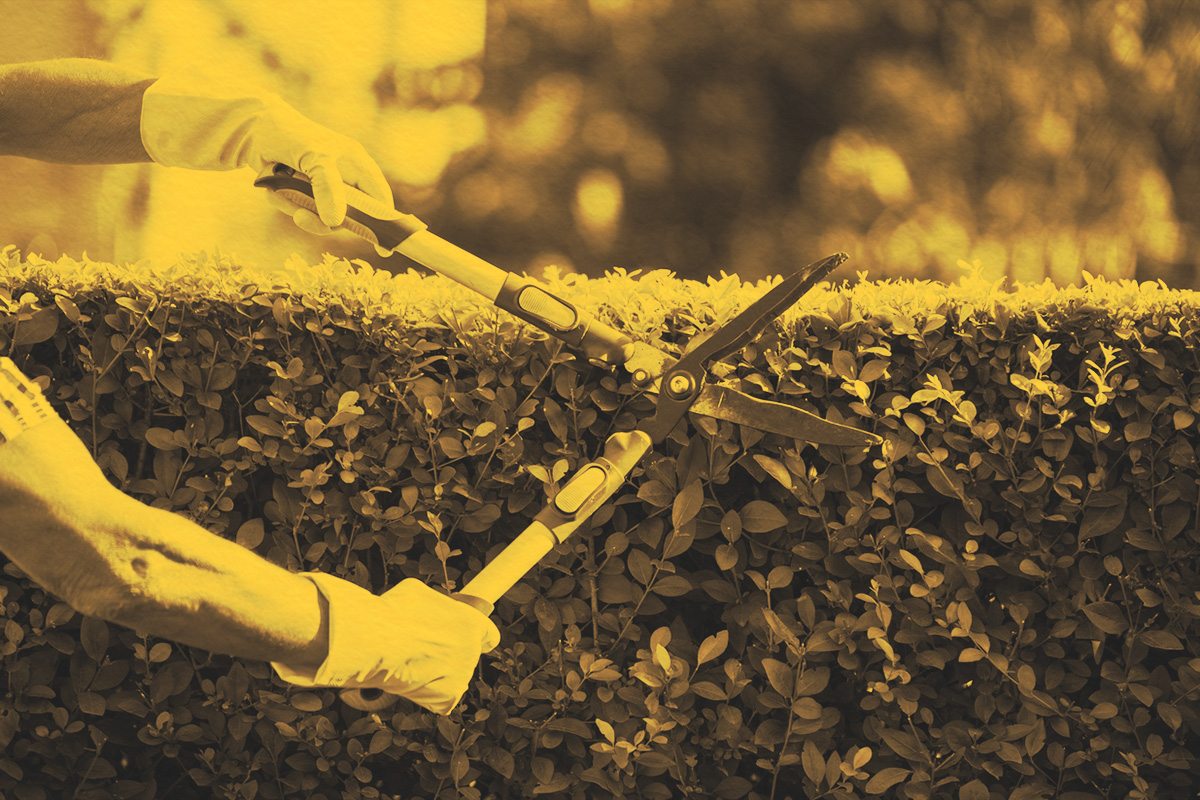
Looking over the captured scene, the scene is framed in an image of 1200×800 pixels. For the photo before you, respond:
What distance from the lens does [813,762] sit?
180 centimetres

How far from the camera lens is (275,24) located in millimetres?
2801

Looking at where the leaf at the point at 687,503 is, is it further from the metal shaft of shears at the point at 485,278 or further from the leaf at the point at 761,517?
the metal shaft of shears at the point at 485,278

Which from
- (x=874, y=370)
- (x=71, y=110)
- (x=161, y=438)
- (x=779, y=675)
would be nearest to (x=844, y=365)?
(x=874, y=370)

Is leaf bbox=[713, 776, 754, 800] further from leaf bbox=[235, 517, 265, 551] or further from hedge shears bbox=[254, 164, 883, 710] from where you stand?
leaf bbox=[235, 517, 265, 551]

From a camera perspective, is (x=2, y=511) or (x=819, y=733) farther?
(x=819, y=733)

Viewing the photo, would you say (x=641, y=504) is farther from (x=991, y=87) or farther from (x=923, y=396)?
(x=991, y=87)

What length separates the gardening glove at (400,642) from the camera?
1054mm

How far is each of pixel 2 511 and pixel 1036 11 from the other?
426 cm

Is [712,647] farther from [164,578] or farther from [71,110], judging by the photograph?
[71,110]

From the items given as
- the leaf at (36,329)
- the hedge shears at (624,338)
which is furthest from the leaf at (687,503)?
the leaf at (36,329)

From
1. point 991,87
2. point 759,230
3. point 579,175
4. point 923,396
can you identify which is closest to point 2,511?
point 923,396

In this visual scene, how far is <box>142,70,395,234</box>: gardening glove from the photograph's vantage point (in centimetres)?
156

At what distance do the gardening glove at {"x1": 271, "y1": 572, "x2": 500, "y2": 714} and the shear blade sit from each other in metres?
0.61

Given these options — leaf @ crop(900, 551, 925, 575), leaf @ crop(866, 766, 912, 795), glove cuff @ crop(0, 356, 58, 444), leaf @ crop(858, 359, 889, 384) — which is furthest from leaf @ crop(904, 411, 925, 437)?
glove cuff @ crop(0, 356, 58, 444)
